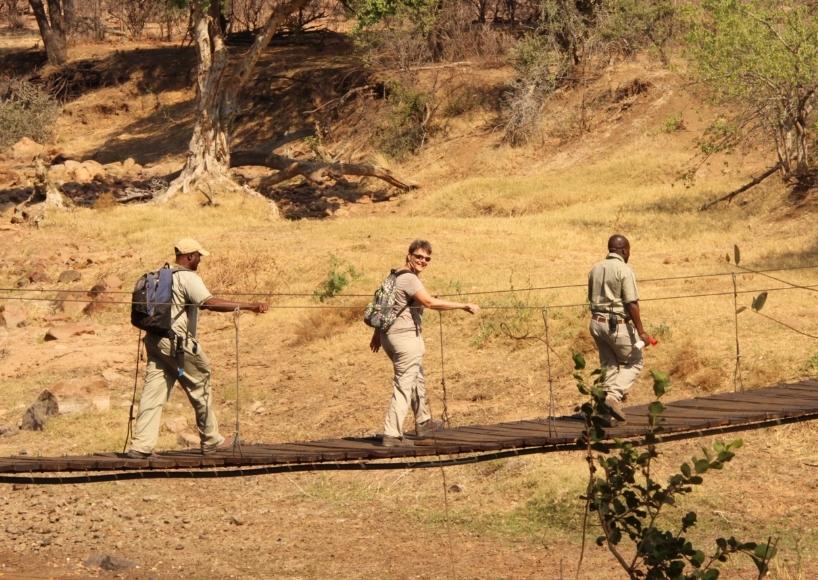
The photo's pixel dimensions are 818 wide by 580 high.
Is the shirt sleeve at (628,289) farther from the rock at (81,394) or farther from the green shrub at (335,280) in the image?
the green shrub at (335,280)

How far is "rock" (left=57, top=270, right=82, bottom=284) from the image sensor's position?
2008 cm

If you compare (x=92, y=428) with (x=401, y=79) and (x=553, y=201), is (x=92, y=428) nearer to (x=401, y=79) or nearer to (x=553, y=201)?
(x=553, y=201)

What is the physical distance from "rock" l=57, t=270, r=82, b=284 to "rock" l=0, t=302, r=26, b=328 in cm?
110

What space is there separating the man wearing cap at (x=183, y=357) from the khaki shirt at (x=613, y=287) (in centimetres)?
227

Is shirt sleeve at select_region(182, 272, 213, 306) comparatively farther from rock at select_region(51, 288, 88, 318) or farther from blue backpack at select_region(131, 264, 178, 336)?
rock at select_region(51, 288, 88, 318)

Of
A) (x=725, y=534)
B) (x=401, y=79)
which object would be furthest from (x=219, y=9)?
(x=725, y=534)

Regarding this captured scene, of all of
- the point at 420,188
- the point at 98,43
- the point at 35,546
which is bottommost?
the point at 35,546

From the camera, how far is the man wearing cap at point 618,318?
912 cm

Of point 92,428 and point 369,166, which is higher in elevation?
point 369,166

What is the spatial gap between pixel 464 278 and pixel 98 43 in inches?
1164

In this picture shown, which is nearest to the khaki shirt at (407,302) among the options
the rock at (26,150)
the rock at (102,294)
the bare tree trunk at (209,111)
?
the rock at (102,294)

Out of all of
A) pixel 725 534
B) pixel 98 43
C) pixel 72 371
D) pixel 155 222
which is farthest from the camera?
pixel 98 43

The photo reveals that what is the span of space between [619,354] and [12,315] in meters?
11.7

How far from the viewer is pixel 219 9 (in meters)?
26.8
